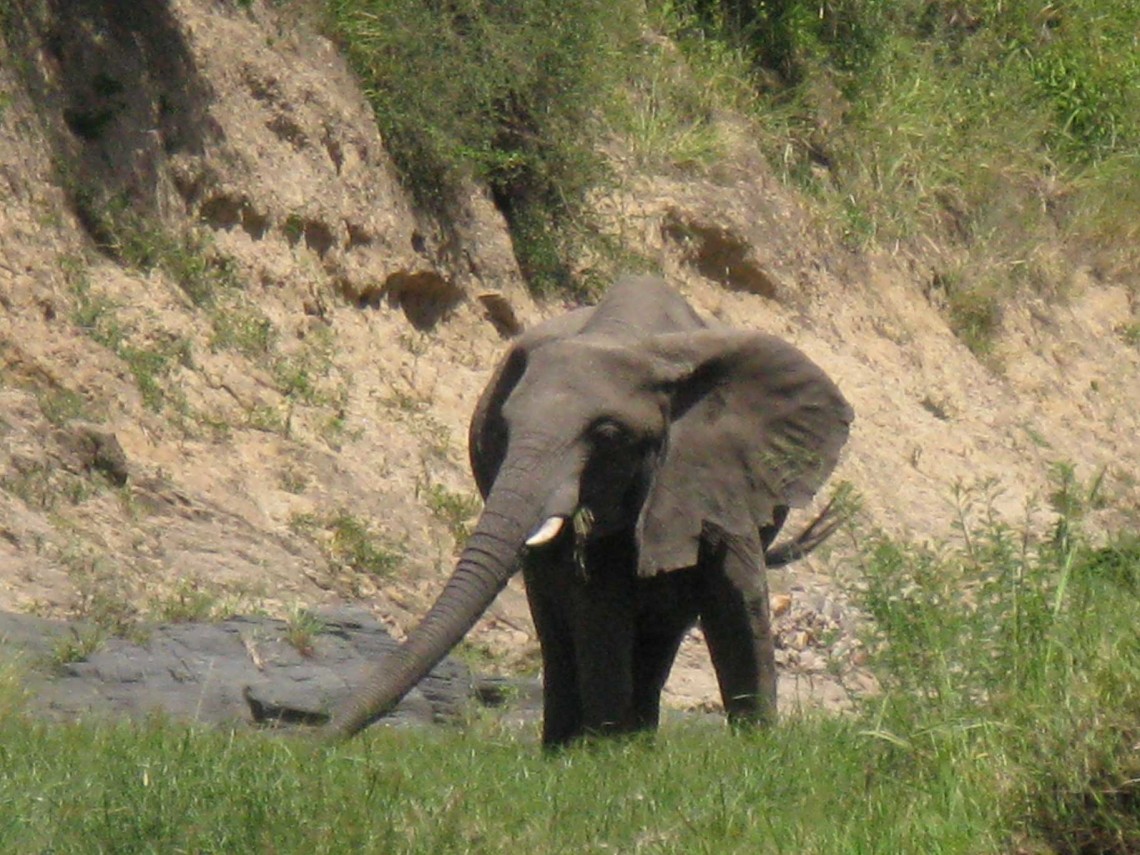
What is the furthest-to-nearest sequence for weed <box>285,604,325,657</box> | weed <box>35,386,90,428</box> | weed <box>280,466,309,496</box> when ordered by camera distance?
weed <box>280,466,309,496</box> < weed <box>35,386,90,428</box> < weed <box>285,604,325,657</box>

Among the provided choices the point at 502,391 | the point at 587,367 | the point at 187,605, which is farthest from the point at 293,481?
the point at 587,367

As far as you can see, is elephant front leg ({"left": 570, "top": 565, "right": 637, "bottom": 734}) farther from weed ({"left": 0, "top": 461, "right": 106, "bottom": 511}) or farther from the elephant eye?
weed ({"left": 0, "top": 461, "right": 106, "bottom": 511})

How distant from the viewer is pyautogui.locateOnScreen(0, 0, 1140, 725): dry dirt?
1215 centimetres

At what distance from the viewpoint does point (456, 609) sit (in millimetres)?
8117

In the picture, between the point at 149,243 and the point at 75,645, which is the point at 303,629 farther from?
the point at 149,243

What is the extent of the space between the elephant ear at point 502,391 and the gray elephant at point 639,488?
12 millimetres

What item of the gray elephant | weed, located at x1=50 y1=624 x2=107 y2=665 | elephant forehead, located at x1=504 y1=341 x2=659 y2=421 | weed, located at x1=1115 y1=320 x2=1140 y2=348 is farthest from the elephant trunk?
weed, located at x1=1115 y1=320 x2=1140 y2=348

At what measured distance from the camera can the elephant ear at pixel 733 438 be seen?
922cm

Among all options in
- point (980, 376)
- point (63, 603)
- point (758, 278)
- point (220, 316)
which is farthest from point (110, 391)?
point (980, 376)

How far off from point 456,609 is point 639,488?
131cm

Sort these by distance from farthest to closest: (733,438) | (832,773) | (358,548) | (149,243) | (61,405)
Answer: (149,243)
(358,548)
(61,405)
(733,438)
(832,773)

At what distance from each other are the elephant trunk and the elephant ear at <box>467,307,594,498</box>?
2.30 ft

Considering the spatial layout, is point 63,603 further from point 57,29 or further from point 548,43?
point 548,43

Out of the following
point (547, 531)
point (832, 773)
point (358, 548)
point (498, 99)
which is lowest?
point (832, 773)
